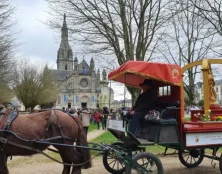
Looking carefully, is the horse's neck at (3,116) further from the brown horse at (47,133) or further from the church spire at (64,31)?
the church spire at (64,31)

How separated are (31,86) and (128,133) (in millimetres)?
37872

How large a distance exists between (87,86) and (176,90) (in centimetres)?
10973

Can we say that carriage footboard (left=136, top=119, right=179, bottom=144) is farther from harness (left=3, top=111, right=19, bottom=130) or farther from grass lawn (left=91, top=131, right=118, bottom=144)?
grass lawn (left=91, top=131, right=118, bottom=144)

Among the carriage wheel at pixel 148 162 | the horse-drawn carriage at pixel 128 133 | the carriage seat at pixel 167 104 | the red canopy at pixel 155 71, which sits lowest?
the carriage wheel at pixel 148 162

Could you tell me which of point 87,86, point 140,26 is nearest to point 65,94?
point 87,86

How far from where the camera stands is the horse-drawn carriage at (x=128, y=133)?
5.95m

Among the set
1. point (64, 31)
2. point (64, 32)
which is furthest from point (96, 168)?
point (64, 32)

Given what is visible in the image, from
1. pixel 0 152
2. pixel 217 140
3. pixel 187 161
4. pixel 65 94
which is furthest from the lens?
pixel 65 94

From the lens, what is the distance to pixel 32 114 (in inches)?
249

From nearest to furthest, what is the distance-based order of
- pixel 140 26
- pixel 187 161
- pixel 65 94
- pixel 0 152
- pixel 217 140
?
pixel 0 152, pixel 217 140, pixel 187 161, pixel 140 26, pixel 65 94

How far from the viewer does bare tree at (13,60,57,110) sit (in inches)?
1639

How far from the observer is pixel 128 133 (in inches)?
255

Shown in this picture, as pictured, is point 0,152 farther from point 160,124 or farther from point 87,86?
point 87,86

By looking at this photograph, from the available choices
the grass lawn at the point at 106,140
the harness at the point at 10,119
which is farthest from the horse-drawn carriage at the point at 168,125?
the grass lawn at the point at 106,140
